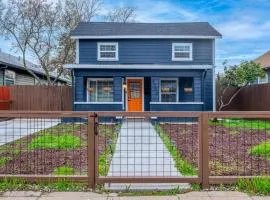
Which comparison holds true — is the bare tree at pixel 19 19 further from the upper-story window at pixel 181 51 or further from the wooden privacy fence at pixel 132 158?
the wooden privacy fence at pixel 132 158

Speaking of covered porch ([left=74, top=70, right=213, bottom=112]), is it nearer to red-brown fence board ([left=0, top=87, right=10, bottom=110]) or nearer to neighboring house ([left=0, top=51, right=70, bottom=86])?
red-brown fence board ([left=0, top=87, right=10, bottom=110])

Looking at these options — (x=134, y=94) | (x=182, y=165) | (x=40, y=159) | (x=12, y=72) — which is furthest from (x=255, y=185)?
(x=12, y=72)

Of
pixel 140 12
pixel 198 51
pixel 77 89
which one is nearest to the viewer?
pixel 77 89

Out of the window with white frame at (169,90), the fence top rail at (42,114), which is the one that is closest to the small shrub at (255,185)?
the fence top rail at (42,114)

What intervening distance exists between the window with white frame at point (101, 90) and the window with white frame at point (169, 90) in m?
2.85

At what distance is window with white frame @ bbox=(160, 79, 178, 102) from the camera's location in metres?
21.0

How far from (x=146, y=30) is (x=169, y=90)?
3734mm

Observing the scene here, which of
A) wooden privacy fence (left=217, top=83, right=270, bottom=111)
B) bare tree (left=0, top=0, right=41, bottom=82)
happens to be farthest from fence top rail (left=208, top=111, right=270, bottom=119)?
bare tree (left=0, top=0, right=41, bottom=82)

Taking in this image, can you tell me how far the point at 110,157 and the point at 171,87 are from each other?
13.3 m

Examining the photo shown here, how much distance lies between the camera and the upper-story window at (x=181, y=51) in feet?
68.8

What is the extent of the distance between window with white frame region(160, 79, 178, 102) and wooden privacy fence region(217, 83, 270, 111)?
449 centimetres

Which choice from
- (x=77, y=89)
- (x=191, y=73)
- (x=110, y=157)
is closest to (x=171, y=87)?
(x=191, y=73)

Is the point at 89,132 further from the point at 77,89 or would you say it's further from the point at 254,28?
the point at 254,28

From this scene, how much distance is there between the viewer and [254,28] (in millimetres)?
28328
